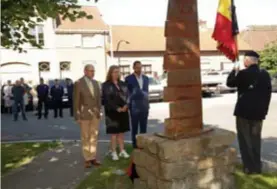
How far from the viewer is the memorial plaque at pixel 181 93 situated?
5.31 metres

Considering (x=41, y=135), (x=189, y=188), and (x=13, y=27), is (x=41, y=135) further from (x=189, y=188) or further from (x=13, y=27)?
(x=189, y=188)

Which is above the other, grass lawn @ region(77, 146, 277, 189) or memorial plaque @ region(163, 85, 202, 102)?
memorial plaque @ region(163, 85, 202, 102)

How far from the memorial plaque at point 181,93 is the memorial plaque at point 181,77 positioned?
2.1 inches

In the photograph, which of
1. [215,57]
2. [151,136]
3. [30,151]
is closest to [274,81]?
[215,57]

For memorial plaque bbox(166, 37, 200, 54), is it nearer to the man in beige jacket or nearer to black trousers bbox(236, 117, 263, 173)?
black trousers bbox(236, 117, 263, 173)

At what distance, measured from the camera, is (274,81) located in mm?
28531

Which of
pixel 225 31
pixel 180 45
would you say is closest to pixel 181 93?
pixel 180 45

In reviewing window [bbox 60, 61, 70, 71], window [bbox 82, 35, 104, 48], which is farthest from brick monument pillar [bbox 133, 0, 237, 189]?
window [bbox 82, 35, 104, 48]

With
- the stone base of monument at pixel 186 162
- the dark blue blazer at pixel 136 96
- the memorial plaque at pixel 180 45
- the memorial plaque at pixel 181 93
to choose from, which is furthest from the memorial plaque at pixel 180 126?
the dark blue blazer at pixel 136 96

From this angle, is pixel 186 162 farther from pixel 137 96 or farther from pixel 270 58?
Answer: pixel 270 58

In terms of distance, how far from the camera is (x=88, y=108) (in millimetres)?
7027

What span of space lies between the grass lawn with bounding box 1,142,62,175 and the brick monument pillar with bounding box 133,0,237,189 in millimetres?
3373

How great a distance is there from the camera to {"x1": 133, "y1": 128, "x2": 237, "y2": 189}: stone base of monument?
195 inches

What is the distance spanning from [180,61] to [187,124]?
2.74 ft
